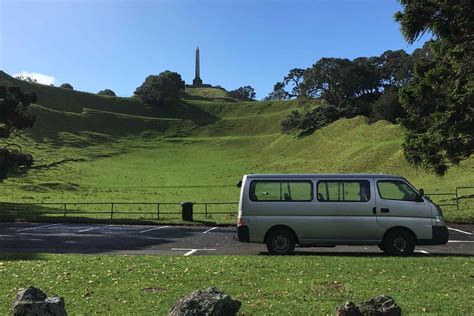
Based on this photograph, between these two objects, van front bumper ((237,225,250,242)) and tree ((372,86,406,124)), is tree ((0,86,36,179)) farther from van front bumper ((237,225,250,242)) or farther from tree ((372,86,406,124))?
tree ((372,86,406,124))

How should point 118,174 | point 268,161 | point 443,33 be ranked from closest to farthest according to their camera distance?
point 443,33 → point 118,174 → point 268,161

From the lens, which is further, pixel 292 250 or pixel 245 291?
pixel 292 250

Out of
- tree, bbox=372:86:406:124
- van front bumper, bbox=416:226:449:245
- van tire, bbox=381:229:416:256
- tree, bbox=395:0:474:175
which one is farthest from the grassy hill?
van tire, bbox=381:229:416:256

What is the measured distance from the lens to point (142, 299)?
23.6ft

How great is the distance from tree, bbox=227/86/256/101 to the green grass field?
597 ft

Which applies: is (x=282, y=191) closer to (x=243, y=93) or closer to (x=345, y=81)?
(x=345, y=81)

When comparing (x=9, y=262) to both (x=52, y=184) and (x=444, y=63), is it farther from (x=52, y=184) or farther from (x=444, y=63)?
(x=52, y=184)

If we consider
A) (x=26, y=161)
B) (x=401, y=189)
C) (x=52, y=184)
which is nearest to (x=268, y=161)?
(x=52, y=184)

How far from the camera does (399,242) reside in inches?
527

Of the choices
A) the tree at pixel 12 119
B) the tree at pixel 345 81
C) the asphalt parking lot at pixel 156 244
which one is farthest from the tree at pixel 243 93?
the asphalt parking lot at pixel 156 244

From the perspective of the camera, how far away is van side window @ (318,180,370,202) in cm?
1360

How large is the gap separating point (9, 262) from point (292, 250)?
23.5 feet

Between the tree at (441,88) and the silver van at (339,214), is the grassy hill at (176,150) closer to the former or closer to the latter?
the tree at (441,88)

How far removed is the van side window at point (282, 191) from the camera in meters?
13.7
